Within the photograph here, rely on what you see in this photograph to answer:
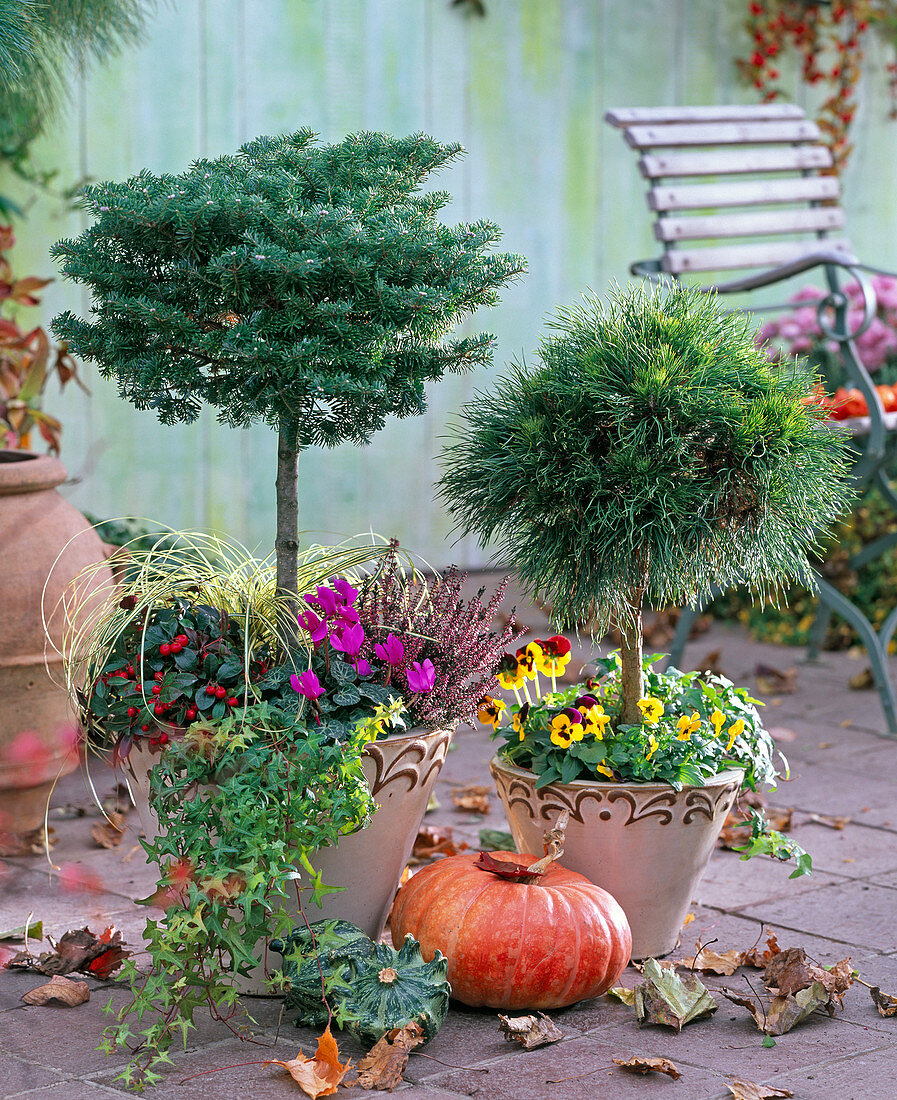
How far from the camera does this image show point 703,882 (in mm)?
2811

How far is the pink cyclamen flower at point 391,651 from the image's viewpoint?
7.44 ft

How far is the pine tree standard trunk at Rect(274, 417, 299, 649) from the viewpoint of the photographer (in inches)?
92.3

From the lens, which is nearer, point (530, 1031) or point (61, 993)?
point (530, 1031)

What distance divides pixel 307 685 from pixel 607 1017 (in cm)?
71

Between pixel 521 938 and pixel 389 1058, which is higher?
pixel 521 938

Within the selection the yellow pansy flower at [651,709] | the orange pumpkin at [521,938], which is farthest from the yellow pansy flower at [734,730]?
the orange pumpkin at [521,938]

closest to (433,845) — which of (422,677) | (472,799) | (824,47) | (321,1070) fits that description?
(472,799)

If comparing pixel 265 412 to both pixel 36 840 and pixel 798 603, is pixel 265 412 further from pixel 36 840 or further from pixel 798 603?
pixel 798 603

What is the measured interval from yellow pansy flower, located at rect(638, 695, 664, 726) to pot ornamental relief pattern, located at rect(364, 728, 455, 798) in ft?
1.17

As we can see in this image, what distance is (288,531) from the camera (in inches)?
93.3

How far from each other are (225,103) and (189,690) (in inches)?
123

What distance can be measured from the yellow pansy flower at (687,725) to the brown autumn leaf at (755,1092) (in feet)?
2.16

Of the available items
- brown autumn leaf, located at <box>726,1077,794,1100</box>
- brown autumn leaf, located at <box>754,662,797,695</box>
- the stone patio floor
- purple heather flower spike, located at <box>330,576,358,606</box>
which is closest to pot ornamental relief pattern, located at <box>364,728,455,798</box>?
purple heather flower spike, located at <box>330,576,358,606</box>

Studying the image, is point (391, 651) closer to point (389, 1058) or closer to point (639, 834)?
point (639, 834)
